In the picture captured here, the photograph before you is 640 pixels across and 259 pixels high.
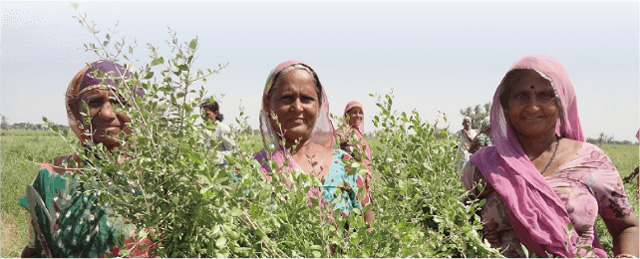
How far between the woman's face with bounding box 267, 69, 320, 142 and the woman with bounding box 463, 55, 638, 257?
30.0 inches

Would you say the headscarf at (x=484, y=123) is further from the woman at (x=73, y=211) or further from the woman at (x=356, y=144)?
the woman at (x=73, y=211)

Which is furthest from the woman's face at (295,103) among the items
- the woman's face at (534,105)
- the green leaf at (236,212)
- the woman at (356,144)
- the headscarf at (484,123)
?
the green leaf at (236,212)

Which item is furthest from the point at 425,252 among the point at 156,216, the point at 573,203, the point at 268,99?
the point at 268,99

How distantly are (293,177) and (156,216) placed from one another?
36 cm

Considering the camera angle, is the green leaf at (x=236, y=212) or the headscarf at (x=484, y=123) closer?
the green leaf at (x=236, y=212)

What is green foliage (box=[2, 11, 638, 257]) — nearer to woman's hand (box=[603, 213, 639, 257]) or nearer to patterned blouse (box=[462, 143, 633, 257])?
patterned blouse (box=[462, 143, 633, 257])

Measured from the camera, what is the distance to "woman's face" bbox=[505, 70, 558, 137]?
2242 millimetres

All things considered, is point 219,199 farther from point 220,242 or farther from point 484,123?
point 484,123

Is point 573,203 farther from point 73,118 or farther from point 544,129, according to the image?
point 73,118

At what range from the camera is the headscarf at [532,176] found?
2.12 metres

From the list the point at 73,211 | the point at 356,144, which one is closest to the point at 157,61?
the point at 356,144

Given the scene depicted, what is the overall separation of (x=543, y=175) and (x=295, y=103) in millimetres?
1129

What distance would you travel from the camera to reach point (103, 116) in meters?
2.12

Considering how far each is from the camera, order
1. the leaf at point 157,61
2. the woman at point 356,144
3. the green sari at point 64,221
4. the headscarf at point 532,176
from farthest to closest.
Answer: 1. the headscarf at point 532,176
2. the green sari at point 64,221
3. the woman at point 356,144
4. the leaf at point 157,61
